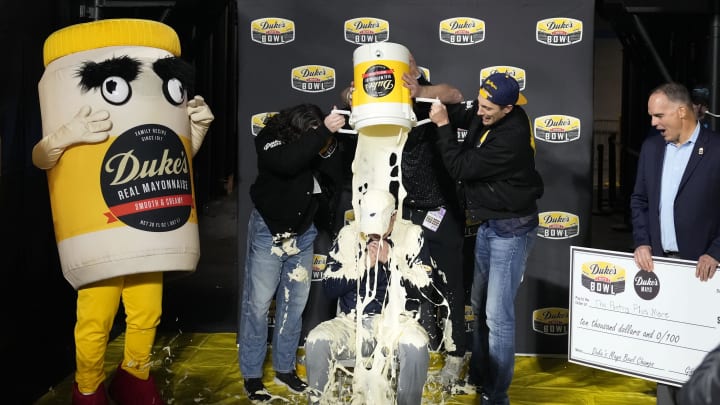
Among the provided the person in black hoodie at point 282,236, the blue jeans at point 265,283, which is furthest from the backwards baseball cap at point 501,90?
the blue jeans at point 265,283

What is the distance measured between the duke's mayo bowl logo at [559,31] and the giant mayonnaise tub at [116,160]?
2250mm

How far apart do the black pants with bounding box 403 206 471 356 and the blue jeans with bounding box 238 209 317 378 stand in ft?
2.26

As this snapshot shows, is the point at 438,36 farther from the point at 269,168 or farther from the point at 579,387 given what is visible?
the point at 579,387

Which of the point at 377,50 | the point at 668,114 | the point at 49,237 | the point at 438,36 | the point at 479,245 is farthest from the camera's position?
the point at 438,36

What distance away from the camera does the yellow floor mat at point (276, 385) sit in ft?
12.6

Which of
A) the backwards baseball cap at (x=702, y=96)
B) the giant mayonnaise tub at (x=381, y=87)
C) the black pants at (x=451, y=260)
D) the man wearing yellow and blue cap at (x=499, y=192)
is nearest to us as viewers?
the giant mayonnaise tub at (x=381, y=87)

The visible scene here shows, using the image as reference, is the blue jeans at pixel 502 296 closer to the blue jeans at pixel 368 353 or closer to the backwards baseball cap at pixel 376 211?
the blue jeans at pixel 368 353

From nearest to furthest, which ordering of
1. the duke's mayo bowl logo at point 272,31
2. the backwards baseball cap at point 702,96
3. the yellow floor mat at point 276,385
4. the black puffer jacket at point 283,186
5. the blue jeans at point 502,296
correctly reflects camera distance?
the blue jeans at point 502,296 < the black puffer jacket at point 283,186 < the yellow floor mat at point 276,385 < the duke's mayo bowl logo at point 272,31 < the backwards baseball cap at point 702,96

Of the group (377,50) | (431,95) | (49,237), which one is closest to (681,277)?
(431,95)

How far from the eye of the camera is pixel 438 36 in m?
4.39

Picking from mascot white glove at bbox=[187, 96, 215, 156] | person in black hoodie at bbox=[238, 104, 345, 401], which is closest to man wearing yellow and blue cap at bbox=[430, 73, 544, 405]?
person in black hoodie at bbox=[238, 104, 345, 401]

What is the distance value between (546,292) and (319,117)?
72.5 inches

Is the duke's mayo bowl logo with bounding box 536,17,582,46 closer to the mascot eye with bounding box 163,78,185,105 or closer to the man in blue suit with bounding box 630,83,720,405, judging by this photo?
the man in blue suit with bounding box 630,83,720,405

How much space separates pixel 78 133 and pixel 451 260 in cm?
214
